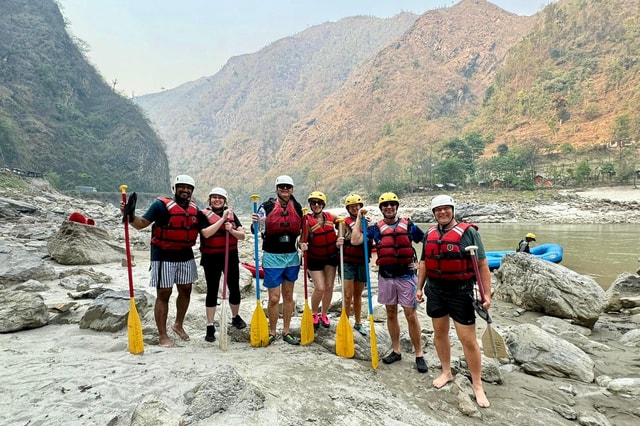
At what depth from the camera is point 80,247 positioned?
943 cm

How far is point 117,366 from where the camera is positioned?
364cm

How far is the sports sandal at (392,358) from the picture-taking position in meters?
4.40

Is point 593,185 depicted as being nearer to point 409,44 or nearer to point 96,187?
point 96,187

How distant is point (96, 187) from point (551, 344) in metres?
60.8

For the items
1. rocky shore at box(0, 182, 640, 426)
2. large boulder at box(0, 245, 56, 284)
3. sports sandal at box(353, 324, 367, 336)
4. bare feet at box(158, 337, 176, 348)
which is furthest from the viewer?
large boulder at box(0, 245, 56, 284)

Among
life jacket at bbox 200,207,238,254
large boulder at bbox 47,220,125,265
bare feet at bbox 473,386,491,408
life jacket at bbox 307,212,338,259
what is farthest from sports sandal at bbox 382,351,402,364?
large boulder at bbox 47,220,125,265

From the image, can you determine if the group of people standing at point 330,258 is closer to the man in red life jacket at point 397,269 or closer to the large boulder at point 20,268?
the man in red life jacket at point 397,269

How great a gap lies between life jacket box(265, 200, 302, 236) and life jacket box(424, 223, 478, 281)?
5.39ft

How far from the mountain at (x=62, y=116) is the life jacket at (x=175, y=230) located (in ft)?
158

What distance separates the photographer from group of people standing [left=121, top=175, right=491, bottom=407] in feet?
12.3

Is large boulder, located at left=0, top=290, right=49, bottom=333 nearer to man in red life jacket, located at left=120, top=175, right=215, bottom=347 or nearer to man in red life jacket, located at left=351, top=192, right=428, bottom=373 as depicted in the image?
man in red life jacket, located at left=120, top=175, right=215, bottom=347

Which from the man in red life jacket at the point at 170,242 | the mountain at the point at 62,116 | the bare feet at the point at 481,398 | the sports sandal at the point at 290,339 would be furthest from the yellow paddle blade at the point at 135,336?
the mountain at the point at 62,116

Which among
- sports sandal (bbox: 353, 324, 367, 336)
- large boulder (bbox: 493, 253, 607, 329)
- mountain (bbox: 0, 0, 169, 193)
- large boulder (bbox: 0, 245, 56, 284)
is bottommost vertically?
large boulder (bbox: 493, 253, 607, 329)

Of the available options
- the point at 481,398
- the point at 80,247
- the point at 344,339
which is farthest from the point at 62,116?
the point at 481,398
